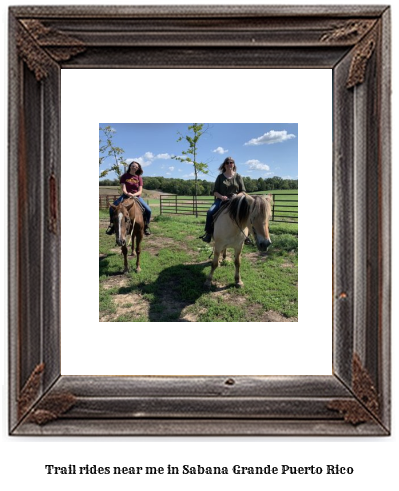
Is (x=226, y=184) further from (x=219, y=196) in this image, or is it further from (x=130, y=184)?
(x=130, y=184)

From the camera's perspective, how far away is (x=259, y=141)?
75.5 inches

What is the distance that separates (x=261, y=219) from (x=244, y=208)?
26 cm

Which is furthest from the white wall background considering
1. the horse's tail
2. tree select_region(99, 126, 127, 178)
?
the horse's tail

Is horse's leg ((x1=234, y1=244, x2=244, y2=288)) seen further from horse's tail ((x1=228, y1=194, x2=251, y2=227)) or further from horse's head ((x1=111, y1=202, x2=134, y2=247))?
horse's head ((x1=111, y1=202, x2=134, y2=247))

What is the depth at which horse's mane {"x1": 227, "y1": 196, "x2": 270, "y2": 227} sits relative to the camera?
6.69 feet

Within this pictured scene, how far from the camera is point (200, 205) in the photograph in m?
2.28

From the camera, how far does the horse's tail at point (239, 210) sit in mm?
2217

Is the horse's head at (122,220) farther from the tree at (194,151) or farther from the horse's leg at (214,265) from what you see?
the horse's leg at (214,265)

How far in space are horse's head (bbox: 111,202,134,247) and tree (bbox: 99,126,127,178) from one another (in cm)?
28

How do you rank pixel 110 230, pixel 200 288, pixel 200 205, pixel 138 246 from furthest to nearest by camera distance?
pixel 200 205
pixel 138 246
pixel 110 230
pixel 200 288

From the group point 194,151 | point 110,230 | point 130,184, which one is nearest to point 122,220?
point 110,230

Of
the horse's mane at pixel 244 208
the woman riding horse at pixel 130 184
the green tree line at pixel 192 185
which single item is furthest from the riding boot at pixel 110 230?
the horse's mane at pixel 244 208

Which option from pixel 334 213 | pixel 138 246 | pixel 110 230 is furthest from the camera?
pixel 138 246
